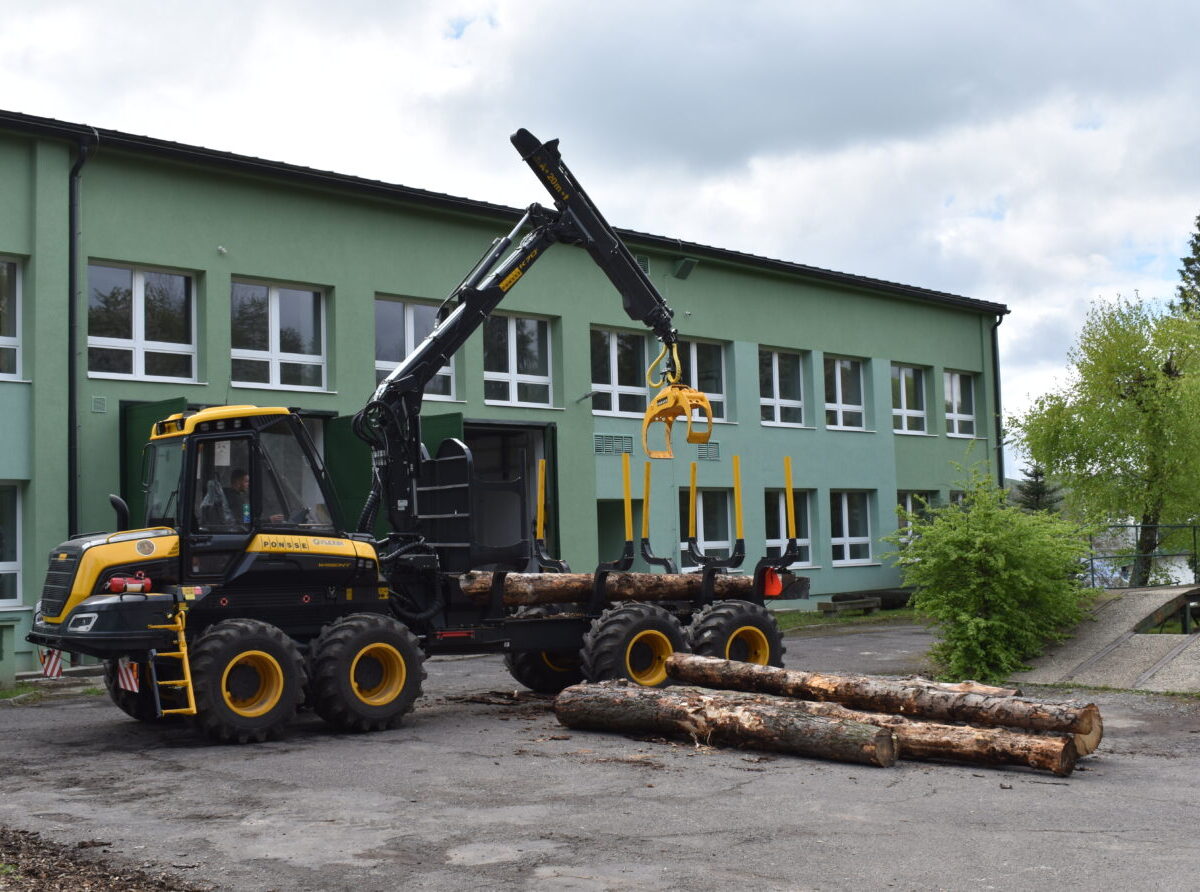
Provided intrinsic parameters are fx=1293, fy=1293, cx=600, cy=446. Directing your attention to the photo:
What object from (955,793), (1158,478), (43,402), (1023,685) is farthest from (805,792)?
(1158,478)

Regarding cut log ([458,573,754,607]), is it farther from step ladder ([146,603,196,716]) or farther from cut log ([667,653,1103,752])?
step ladder ([146,603,196,716])

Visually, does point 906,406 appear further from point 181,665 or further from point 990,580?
point 181,665

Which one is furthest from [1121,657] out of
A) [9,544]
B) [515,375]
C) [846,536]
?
[846,536]

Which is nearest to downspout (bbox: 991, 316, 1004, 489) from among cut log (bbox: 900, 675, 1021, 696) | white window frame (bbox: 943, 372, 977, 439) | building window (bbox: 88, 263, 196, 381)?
white window frame (bbox: 943, 372, 977, 439)

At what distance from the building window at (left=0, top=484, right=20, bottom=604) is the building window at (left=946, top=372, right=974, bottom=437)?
22650 mm

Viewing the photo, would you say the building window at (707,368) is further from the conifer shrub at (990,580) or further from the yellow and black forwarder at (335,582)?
the yellow and black forwarder at (335,582)

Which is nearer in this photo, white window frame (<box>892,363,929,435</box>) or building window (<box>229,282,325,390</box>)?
building window (<box>229,282,325,390</box>)

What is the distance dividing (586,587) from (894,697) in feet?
12.3

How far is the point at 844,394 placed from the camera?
99.1 ft

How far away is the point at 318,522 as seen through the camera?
38.5 feet

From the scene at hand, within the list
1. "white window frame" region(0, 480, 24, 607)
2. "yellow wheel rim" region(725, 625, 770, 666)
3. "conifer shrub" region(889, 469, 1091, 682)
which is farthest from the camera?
"white window frame" region(0, 480, 24, 607)

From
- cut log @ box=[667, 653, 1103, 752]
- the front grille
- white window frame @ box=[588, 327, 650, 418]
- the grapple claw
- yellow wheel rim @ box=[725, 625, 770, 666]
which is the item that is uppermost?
white window frame @ box=[588, 327, 650, 418]

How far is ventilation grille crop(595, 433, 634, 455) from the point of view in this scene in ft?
80.3

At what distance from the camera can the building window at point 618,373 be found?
2503cm
